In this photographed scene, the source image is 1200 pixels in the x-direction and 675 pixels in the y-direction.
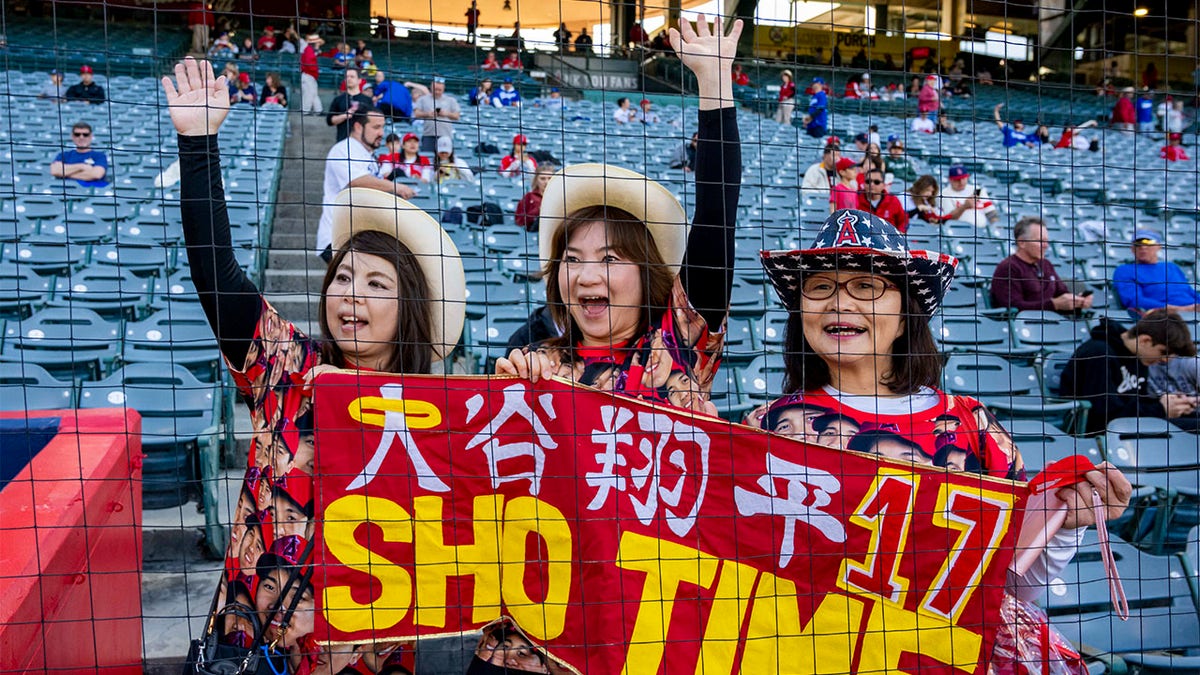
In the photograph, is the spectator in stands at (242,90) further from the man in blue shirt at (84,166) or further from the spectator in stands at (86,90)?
the man in blue shirt at (84,166)

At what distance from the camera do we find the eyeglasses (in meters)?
2.30

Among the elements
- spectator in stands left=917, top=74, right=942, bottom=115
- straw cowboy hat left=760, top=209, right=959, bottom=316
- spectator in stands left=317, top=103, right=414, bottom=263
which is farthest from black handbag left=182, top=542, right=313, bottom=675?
spectator in stands left=917, top=74, right=942, bottom=115

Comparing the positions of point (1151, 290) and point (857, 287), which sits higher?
point (857, 287)

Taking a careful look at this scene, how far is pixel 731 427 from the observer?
7.52ft

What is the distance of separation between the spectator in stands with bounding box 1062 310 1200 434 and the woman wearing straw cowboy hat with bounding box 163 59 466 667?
3.48 m

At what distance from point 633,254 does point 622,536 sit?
635 millimetres

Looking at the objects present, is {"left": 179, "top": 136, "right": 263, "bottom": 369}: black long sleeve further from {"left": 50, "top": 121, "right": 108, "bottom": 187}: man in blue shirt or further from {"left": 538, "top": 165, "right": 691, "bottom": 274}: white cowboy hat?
{"left": 50, "top": 121, "right": 108, "bottom": 187}: man in blue shirt

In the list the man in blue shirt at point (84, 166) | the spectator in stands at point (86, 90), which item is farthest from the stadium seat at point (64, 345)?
the spectator in stands at point (86, 90)

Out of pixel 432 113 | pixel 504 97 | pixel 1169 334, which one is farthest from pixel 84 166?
pixel 1169 334

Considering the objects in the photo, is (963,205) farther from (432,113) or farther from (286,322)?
(286,322)

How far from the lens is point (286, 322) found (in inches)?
93.0

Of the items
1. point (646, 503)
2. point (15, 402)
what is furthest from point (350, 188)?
point (15, 402)

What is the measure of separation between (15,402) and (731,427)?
3.04m

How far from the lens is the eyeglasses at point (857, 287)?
2303 millimetres
